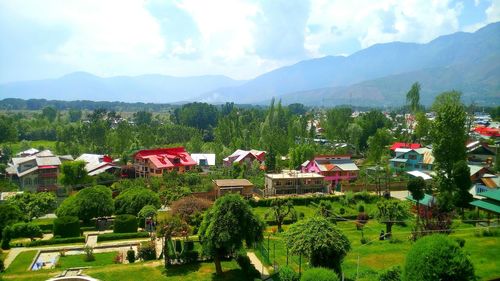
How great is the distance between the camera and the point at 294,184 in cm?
4741

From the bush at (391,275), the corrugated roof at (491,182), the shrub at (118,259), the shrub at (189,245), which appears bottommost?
the shrub at (118,259)

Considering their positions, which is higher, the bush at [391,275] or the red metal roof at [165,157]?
the bush at [391,275]

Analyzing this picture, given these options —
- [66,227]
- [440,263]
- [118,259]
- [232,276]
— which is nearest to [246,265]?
[232,276]

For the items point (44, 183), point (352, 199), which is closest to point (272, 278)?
point (352, 199)

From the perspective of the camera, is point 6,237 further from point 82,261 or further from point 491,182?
point 491,182

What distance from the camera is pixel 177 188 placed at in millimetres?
42938

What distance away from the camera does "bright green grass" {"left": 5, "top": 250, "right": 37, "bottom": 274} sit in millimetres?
23595

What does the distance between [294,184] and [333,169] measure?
7551 millimetres

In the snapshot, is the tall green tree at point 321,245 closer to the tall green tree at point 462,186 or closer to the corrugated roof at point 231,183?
the tall green tree at point 462,186

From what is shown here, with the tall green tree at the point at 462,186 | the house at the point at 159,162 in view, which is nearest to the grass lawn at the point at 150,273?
the tall green tree at the point at 462,186

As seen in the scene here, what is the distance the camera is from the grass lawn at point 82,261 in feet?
80.5

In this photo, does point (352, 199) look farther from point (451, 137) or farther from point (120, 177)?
point (120, 177)

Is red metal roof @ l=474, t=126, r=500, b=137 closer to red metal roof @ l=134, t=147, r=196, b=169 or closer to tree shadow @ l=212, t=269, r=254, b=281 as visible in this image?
red metal roof @ l=134, t=147, r=196, b=169

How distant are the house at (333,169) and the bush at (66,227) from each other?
3054 centimetres
